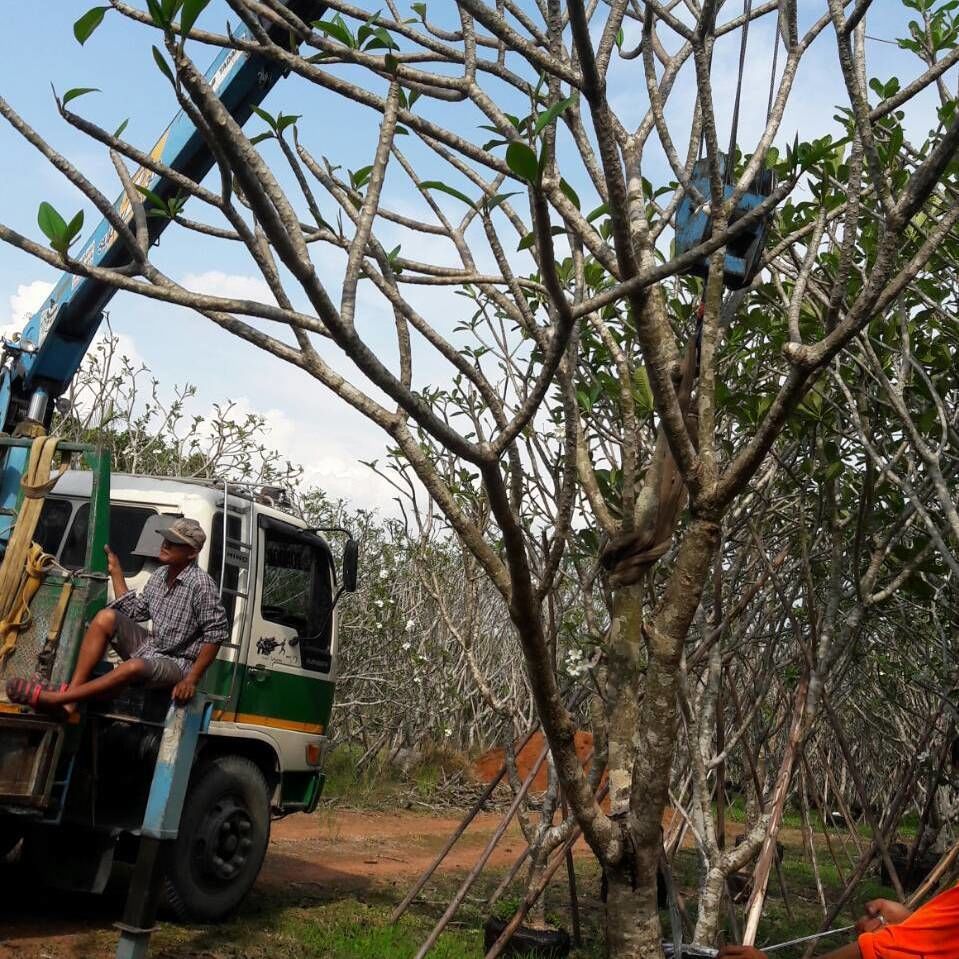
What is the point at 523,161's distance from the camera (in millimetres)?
2244

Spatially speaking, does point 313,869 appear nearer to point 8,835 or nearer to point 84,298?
point 8,835

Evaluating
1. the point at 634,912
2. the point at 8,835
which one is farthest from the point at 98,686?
the point at 634,912

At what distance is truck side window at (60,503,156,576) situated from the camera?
23.0ft

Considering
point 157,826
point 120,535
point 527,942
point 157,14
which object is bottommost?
point 527,942

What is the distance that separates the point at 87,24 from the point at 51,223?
0.48 metres

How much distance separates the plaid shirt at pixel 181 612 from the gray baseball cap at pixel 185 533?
0.15 m

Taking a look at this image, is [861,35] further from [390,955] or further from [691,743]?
[390,955]

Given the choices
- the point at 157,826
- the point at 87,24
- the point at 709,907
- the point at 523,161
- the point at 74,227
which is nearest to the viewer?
the point at 523,161

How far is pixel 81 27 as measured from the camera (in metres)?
2.50

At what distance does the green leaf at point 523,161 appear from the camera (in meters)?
2.20

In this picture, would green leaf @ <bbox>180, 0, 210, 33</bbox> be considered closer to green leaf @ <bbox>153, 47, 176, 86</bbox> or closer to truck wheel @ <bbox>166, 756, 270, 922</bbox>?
green leaf @ <bbox>153, 47, 176, 86</bbox>

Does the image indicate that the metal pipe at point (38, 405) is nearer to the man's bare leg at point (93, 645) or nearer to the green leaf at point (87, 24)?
the man's bare leg at point (93, 645)

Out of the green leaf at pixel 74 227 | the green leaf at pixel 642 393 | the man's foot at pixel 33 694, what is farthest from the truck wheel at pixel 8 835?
the green leaf at pixel 74 227

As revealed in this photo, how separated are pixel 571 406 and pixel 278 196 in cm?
130
